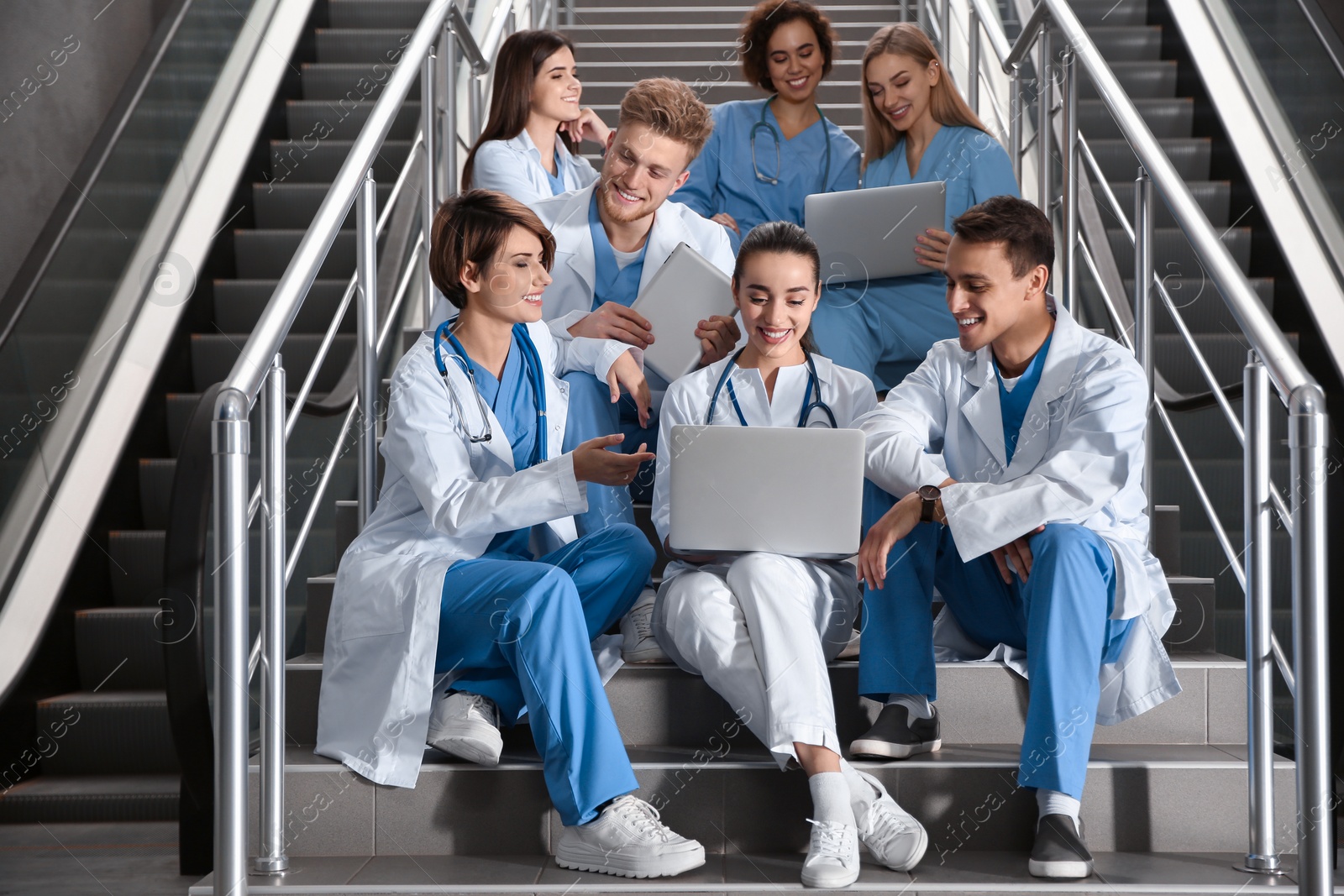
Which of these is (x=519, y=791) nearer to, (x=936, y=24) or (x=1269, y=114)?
(x=1269, y=114)

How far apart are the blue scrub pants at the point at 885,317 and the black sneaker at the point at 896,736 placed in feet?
2.99

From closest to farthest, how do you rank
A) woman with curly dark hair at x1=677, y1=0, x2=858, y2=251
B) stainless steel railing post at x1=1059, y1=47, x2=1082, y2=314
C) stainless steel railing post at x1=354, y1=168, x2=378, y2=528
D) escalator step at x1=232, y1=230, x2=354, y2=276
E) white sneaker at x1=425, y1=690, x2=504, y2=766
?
white sneaker at x1=425, y1=690, x2=504, y2=766, stainless steel railing post at x1=354, y1=168, x2=378, y2=528, stainless steel railing post at x1=1059, y1=47, x2=1082, y2=314, woman with curly dark hair at x1=677, y1=0, x2=858, y2=251, escalator step at x1=232, y1=230, x2=354, y2=276

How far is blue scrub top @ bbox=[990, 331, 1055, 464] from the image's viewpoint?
1.87 metres

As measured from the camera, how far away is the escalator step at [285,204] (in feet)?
11.5

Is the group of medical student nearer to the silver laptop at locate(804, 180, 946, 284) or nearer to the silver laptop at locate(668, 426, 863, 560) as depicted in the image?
the silver laptop at locate(668, 426, 863, 560)

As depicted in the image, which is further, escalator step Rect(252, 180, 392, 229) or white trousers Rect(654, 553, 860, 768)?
escalator step Rect(252, 180, 392, 229)

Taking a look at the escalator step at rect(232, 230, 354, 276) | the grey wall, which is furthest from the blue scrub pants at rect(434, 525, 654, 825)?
the grey wall

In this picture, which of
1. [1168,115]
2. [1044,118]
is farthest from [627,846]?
[1168,115]

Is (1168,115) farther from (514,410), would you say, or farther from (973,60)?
(514,410)

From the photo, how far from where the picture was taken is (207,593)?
6.32 feet

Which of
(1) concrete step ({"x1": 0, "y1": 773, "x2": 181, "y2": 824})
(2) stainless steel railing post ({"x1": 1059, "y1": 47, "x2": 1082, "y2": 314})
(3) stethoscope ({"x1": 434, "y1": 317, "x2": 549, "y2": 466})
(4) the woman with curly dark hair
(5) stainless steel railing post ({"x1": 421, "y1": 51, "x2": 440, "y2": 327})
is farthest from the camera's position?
(4) the woman with curly dark hair

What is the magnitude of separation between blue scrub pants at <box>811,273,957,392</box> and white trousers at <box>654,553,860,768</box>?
0.78 meters

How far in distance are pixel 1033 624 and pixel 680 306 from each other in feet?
2.93

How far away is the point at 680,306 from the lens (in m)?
2.15
